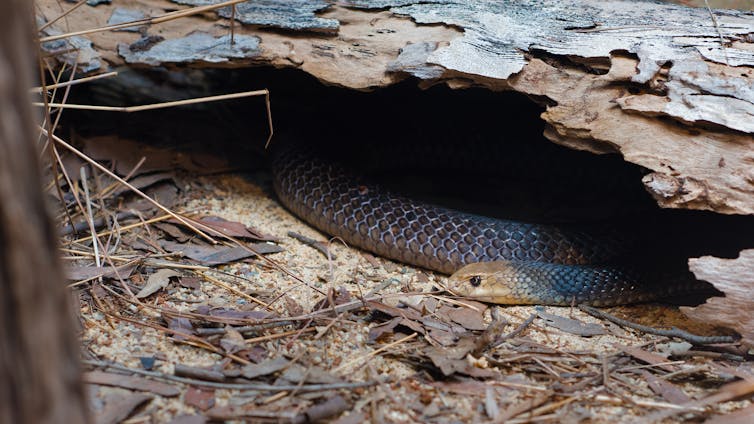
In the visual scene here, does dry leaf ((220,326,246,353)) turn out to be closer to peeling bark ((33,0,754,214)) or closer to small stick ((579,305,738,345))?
peeling bark ((33,0,754,214))

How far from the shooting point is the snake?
3.85m

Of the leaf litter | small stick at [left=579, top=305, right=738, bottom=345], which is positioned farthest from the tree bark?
small stick at [left=579, top=305, right=738, bottom=345]

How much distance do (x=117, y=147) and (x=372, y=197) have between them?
6.49ft

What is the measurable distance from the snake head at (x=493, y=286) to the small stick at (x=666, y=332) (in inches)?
13.4

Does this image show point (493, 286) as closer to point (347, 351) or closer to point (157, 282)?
point (347, 351)

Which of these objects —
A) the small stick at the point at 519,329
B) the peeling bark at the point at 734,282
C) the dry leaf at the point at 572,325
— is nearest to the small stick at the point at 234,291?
the small stick at the point at 519,329

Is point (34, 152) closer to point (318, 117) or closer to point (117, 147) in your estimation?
point (117, 147)

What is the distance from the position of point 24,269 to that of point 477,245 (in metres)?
3.06


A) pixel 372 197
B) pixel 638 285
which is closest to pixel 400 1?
pixel 372 197

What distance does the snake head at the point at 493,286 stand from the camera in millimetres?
3795

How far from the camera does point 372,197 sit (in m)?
4.38

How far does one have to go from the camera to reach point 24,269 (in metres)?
1.42

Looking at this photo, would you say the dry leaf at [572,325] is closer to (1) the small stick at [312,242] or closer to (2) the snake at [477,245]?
(2) the snake at [477,245]

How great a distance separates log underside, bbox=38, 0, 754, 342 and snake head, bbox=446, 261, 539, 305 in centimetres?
81
